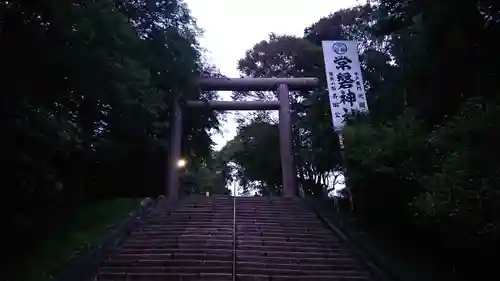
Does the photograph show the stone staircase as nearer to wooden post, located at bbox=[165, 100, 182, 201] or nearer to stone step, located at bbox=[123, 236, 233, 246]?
stone step, located at bbox=[123, 236, 233, 246]

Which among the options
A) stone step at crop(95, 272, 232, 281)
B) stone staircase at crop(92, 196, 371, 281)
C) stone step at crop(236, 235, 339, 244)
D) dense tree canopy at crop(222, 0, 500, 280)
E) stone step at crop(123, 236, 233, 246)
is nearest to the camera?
dense tree canopy at crop(222, 0, 500, 280)

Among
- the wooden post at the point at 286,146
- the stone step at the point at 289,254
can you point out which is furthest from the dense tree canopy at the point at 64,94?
the wooden post at the point at 286,146

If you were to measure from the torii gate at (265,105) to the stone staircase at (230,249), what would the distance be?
402cm

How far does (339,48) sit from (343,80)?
1019mm

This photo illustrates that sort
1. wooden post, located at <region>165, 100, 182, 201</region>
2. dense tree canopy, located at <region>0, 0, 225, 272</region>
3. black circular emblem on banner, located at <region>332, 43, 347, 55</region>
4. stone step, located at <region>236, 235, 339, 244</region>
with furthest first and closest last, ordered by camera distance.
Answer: wooden post, located at <region>165, 100, 182, 201</region> < black circular emblem on banner, located at <region>332, 43, 347, 55</region> < stone step, located at <region>236, 235, 339, 244</region> < dense tree canopy, located at <region>0, 0, 225, 272</region>

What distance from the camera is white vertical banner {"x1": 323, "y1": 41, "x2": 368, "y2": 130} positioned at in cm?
1343

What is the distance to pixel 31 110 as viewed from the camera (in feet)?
24.0

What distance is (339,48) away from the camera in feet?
47.5

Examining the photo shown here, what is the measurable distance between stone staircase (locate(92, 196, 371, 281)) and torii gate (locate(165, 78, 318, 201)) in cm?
402

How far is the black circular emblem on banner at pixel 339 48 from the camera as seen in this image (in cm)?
1442

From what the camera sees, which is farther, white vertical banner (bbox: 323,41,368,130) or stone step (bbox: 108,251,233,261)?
white vertical banner (bbox: 323,41,368,130)

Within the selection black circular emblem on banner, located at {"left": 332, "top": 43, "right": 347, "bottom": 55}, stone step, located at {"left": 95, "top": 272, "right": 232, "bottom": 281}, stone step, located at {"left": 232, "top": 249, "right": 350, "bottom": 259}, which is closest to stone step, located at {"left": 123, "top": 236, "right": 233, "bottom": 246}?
stone step, located at {"left": 232, "top": 249, "right": 350, "bottom": 259}

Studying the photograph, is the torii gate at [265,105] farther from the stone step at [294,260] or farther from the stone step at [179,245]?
the stone step at [294,260]

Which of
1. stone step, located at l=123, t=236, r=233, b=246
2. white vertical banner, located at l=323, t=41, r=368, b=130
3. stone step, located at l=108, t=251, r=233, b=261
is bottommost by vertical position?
stone step, located at l=108, t=251, r=233, b=261
